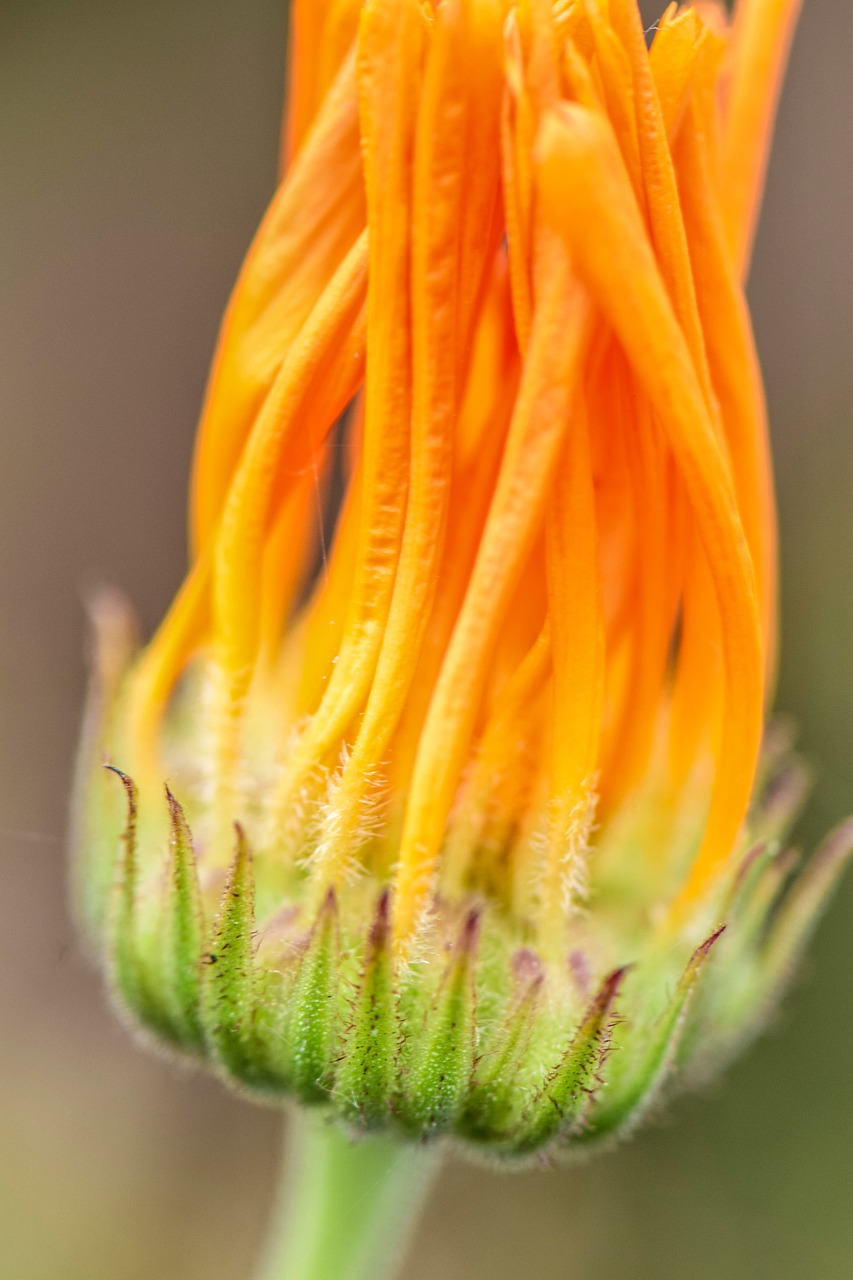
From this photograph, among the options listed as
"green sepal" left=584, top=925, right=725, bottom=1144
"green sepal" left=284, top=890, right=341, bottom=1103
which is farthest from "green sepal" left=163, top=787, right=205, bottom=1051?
"green sepal" left=584, top=925, right=725, bottom=1144

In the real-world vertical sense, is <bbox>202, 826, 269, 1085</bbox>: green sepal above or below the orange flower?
below

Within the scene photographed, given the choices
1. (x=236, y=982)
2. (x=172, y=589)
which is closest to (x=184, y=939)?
(x=236, y=982)

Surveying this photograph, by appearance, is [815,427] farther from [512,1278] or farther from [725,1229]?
[512,1278]

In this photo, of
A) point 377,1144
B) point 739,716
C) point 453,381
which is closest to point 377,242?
point 453,381

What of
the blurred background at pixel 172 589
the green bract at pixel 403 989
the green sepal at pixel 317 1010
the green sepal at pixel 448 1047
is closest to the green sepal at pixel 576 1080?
the green bract at pixel 403 989

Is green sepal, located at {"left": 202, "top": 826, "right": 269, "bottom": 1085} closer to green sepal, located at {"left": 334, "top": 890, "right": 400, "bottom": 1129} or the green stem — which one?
green sepal, located at {"left": 334, "top": 890, "right": 400, "bottom": 1129}

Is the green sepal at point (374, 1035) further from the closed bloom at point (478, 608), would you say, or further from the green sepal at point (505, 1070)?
the green sepal at point (505, 1070)
